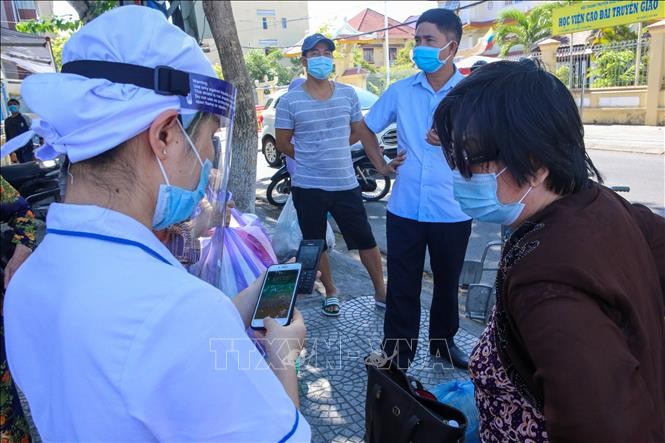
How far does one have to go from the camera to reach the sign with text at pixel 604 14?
12094mm

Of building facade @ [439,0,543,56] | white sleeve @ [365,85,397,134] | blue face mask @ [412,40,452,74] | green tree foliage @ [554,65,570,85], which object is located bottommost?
white sleeve @ [365,85,397,134]

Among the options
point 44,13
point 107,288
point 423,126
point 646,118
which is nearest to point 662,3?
point 646,118

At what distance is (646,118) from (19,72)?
63.3ft

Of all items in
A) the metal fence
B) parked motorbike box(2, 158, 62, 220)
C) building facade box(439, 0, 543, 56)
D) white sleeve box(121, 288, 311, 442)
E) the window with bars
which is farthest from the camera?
the window with bars

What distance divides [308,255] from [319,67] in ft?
6.18

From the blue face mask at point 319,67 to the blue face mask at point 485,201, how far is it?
87.3 inches

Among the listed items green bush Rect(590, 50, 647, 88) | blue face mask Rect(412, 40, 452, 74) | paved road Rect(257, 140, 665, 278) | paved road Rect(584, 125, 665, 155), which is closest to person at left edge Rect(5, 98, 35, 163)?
paved road Rect(257, 140, 665, 278)

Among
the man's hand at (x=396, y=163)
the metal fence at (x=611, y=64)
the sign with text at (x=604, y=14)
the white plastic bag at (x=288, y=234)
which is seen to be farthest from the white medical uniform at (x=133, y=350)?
the sign with text at (x=604, y=14)

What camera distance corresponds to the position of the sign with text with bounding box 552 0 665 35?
39.7 feet

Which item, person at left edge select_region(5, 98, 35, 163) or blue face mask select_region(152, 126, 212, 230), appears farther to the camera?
person at left edge select_region(5, 98, 35, 163)

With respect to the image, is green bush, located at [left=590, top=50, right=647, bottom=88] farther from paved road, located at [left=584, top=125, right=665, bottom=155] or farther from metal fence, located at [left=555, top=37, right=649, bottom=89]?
paved road, located at [left=584, top=125, right=665, bottom=155]

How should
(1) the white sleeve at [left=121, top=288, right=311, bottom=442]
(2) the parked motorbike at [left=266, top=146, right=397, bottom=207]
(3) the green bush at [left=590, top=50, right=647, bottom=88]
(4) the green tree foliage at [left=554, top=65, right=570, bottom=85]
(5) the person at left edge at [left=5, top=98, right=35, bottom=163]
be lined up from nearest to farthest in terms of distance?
1. (1) the white sleeve at [left=121, top=288, right=311, bottom=442]
2. (2) the parked motorbike at [left=266, top=146, right=397, bottom=207]
3. (5) the person at left edge at [left=5, top=98, right=35, bottom=163]
4. (3) the green bush at [left=590, top=50, right=647, bottom=88]
5. (4) the green tree foliage at [left=554, top=65, right=570, bottom=85]

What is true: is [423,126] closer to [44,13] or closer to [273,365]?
[273,365]

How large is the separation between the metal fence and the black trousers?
12.3m
